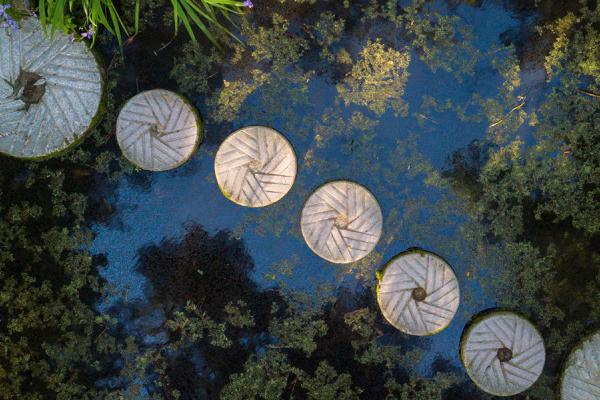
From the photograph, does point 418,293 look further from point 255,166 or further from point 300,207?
point 255,166

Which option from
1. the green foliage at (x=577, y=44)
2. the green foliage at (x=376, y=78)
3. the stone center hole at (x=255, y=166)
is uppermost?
the green foliage at (x=577, y=44)

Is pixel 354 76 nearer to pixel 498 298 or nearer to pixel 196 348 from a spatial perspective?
pixel 498 298

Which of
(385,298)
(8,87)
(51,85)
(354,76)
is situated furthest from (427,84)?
(8,87)

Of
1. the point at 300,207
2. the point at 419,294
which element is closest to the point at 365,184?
the point at 300,207

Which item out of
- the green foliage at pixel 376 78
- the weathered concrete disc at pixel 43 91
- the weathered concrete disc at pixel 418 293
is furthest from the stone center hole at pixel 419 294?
the weathered concrete disc at pixel 43 91

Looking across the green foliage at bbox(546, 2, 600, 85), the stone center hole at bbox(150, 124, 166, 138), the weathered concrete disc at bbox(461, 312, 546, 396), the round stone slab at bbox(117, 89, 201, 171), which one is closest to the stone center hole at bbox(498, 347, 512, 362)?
the weathered concrete disc at bbox(461, 312, 546, 396)

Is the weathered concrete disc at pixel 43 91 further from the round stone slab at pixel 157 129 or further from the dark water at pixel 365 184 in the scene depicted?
the dark water at pixel 365 184

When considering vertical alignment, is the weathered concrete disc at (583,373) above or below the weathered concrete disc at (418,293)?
below
